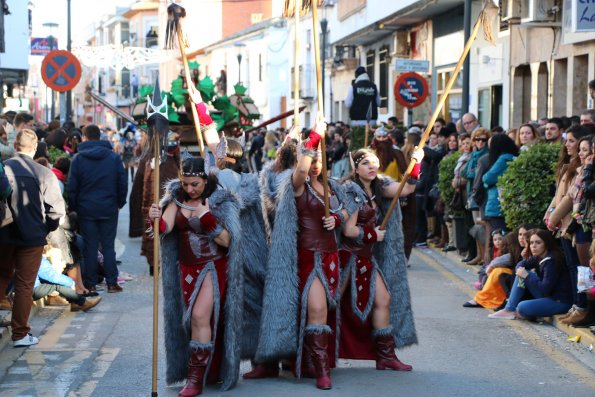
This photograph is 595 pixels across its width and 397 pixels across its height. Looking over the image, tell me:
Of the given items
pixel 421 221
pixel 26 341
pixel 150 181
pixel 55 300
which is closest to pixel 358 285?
pixel 26 341

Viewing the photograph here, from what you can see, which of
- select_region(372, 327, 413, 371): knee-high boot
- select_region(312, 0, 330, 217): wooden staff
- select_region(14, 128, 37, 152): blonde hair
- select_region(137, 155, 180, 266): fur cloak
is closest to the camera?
select_region(312, 0, 330, 217): wooden staff

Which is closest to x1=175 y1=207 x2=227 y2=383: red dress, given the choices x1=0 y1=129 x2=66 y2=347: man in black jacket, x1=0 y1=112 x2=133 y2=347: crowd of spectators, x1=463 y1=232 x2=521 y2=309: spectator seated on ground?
x1=0 y1=112 x2=133 y2=347: crowd of spectators

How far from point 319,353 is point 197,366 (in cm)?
84

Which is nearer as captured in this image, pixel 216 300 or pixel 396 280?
pixel 216 300

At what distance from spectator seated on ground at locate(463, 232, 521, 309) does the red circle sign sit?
435 inches

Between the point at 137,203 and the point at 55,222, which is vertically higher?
the point at 55,222

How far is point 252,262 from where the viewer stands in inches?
324

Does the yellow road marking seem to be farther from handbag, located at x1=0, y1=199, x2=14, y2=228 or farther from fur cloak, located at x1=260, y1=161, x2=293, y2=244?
handbag, located at x1=0, y1=199, x2=14, y2=228

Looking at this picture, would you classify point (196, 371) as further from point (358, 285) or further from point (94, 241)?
point (94, 241)

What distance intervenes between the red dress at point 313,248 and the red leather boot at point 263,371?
0.50 m

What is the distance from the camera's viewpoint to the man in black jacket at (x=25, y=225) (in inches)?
377

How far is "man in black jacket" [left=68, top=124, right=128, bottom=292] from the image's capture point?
12.7m

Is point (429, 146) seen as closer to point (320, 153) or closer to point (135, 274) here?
point (135, 274)

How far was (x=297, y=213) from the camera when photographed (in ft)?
26.5
